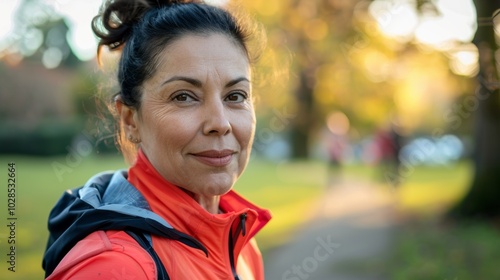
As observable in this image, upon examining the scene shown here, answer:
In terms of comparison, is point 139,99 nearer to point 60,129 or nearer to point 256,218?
point 256,218

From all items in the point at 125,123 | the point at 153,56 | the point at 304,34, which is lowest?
the point at 125,123

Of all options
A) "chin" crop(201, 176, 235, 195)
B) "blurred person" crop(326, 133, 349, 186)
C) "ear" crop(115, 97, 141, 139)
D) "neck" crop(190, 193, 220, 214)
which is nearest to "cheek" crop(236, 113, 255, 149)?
"chin" crop(201, 176, 235, 195)

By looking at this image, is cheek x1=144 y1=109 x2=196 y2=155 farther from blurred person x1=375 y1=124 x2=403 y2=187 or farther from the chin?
blurred person x1=375 y1=124 x2=403 y2=187

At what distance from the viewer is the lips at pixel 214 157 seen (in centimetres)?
191

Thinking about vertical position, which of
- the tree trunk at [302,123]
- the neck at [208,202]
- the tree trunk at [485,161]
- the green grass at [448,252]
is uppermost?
the tree trunk at [302,123]

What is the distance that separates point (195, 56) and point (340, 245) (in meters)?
7.82

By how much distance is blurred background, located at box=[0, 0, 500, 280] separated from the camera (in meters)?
7.12

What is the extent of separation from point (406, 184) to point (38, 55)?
1461cm

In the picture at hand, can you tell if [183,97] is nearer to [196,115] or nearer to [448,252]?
[196,115]

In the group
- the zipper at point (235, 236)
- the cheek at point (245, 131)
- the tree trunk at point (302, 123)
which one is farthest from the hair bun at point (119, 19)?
the tree trunk at point (302, 123)

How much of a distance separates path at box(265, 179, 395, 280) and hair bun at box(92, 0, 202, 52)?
5.26 metres

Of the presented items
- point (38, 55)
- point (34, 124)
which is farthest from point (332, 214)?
point (34, 124)

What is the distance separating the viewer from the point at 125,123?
209 centimetres

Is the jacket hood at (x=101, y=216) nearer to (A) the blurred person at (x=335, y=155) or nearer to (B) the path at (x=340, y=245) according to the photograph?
(B) the path at (x=340, y=245)
